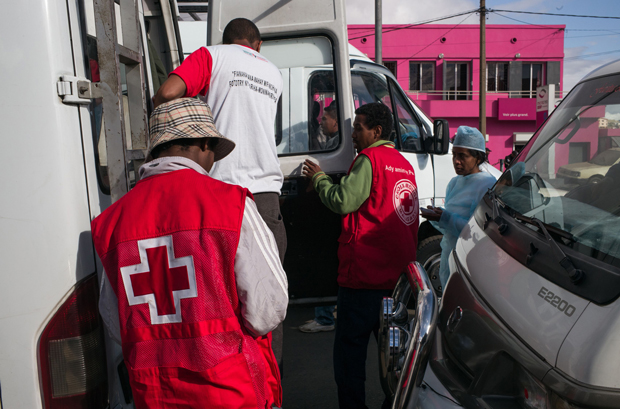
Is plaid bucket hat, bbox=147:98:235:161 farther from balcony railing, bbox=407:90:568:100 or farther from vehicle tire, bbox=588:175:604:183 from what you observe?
balcony railing, bbox=407:90:568:100

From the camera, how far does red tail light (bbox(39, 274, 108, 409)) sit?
144cm

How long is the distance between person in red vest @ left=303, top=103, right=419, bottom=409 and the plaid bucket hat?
45.8 inches

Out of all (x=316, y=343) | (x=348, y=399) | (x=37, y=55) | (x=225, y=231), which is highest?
(x=37, y=55)

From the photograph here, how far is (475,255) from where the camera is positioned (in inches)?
73.9

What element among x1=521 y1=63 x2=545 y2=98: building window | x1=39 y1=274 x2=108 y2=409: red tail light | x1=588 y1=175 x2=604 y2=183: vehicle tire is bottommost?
x1=39 y1=274 x2=108 y2=409: red tail light

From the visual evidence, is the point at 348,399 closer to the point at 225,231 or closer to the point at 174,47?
the point at 225,231

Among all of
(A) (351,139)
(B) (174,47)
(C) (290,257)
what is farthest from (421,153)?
(B) (174,47)

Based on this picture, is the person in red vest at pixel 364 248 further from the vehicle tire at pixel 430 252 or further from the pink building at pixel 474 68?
the pink building at pixel 474 68

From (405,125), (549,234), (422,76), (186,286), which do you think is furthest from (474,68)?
(186,286)

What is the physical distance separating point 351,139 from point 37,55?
209 cm

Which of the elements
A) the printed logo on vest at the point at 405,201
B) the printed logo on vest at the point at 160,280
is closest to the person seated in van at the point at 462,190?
the printed logo on vest at the point at 405,201

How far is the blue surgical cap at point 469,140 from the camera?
10.8 feet

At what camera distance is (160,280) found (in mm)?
1374

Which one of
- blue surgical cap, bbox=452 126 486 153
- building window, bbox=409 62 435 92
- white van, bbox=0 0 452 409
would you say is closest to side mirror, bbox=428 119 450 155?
blue surgical cap, bbox=452 126 486 153
